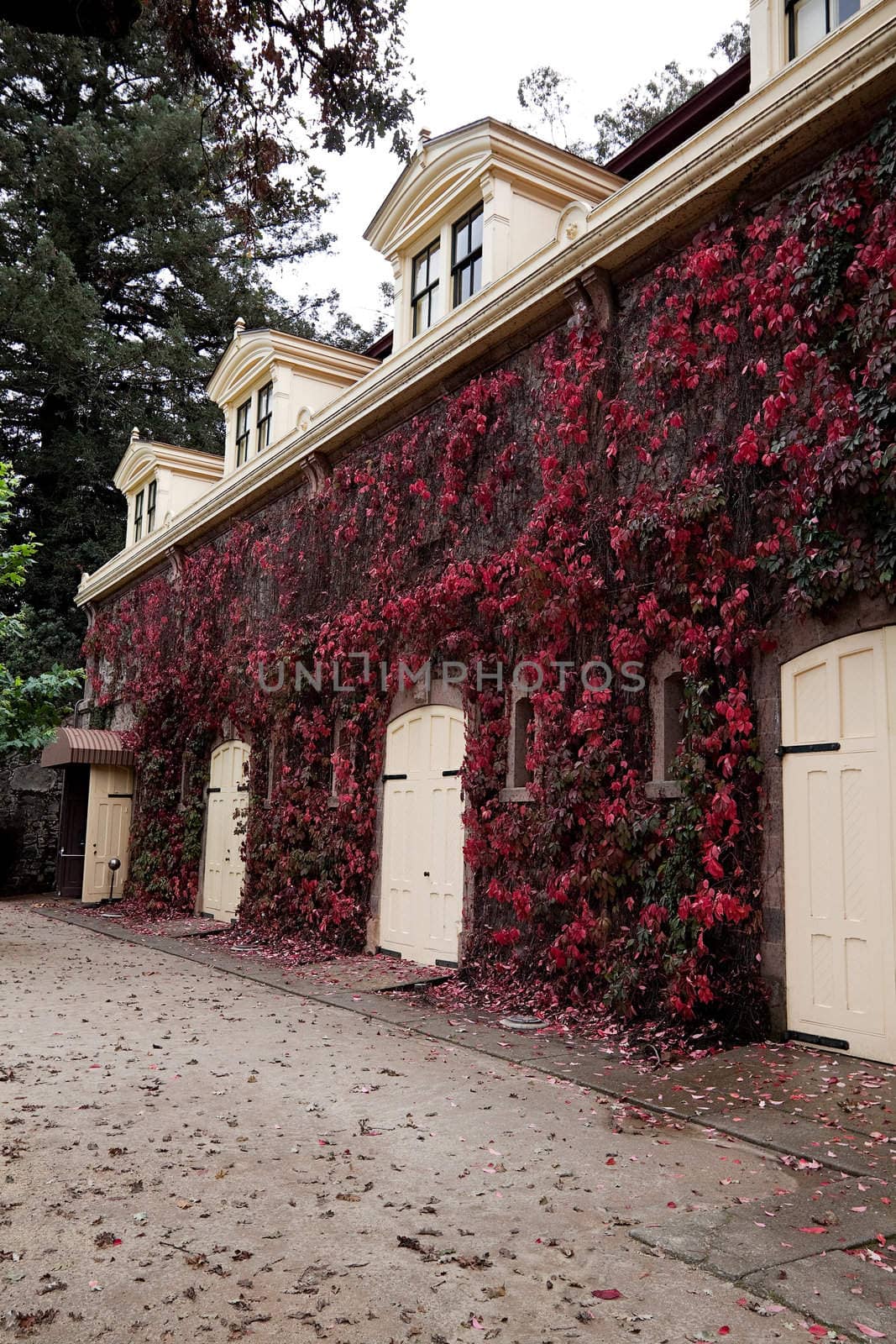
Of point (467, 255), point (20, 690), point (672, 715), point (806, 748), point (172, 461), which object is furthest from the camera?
point (172, 461)

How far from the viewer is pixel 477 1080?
6.96 metres

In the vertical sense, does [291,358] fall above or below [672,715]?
above

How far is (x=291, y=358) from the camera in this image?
16875mm

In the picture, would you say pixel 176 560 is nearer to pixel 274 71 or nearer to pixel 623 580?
pixel 623 580

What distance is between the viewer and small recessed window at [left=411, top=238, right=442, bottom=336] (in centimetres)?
1287

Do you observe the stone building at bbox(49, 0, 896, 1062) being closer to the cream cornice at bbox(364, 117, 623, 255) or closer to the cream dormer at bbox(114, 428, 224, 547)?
the cream cornice at bbox(364, 117, 623, 255)

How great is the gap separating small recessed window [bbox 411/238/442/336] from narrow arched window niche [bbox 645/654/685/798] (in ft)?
19.7

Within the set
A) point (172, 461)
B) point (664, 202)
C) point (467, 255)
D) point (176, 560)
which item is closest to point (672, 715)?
point (664, 202)

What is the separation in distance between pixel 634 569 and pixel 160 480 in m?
14.9

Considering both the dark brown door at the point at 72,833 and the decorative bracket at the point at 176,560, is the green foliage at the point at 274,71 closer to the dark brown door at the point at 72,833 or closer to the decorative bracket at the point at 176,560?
the decorative bracket at the point at 176,560

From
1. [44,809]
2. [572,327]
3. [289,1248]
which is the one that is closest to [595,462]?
[572,327]

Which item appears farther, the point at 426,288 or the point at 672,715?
the point at 426,288

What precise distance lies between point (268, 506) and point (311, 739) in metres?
4.36

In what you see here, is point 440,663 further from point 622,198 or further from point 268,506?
point 268,506
